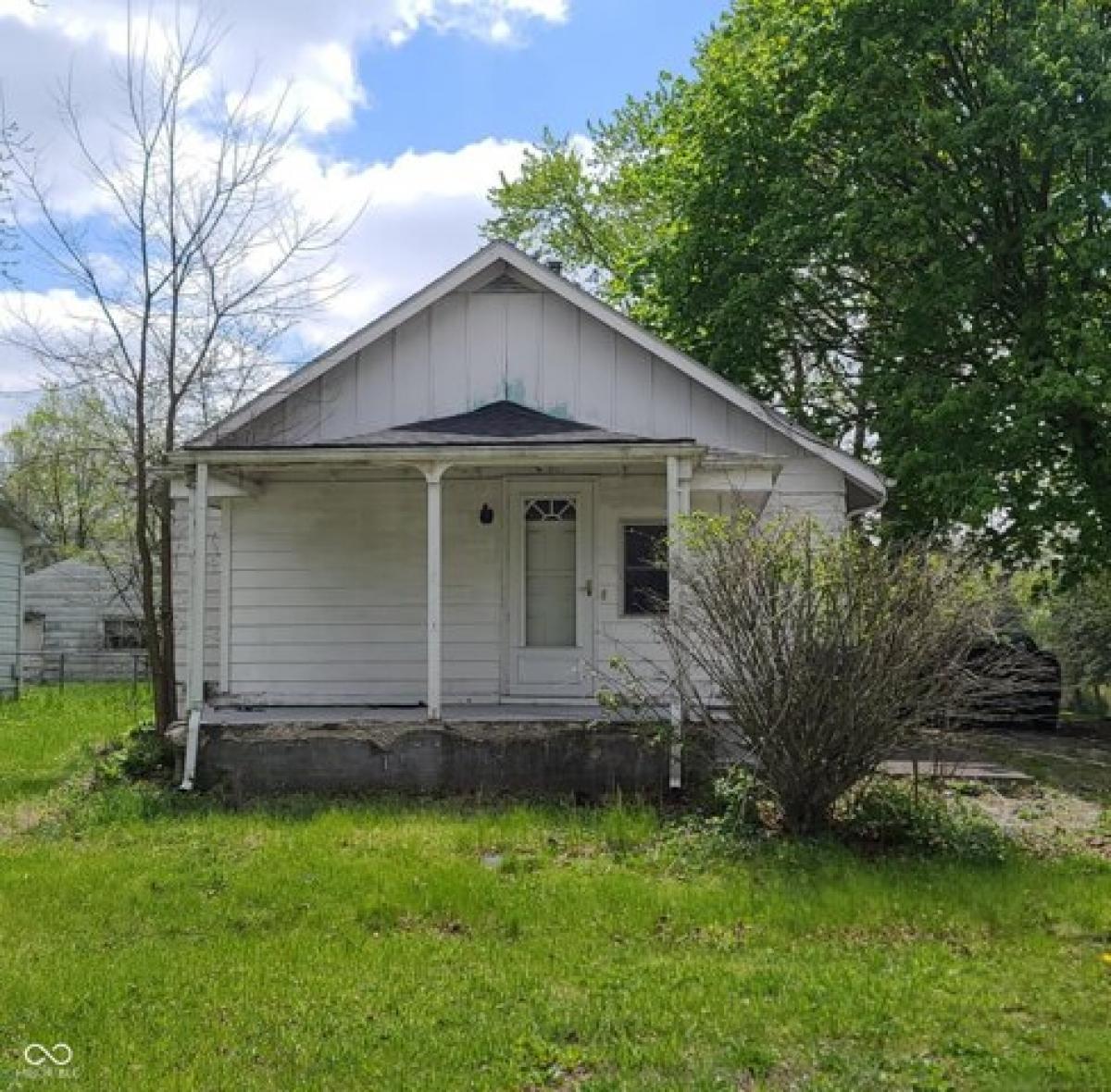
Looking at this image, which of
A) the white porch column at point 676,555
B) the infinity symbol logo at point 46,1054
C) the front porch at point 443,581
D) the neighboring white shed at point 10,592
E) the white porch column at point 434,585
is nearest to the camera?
the infinity symbol logo at point 46,1054

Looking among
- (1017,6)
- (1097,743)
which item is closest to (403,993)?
(1097,743)

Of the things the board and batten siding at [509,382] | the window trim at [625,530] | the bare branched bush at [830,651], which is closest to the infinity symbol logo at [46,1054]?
the bare branched bush at [830,651]

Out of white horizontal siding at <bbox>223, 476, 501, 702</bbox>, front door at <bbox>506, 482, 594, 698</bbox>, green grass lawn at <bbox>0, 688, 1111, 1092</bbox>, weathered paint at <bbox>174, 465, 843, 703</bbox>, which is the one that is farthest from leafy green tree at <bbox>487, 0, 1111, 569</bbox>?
green grass lawn at <bbox>0, 688, 1111, 1092</bbox>

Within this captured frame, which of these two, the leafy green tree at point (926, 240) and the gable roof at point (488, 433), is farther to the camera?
the leafy green tree at point (926, 240)

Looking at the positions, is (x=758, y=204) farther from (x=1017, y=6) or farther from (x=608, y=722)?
(x=608, y=722)

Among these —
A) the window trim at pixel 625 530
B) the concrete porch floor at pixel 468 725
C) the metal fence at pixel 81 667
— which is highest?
the window trim at pixel 625 530

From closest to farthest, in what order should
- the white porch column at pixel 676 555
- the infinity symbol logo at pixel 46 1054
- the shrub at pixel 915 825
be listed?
the infinity symbol logo at pixel 46 1054
the shrub at pixel 915 825
the white porch column at pixel 676 555

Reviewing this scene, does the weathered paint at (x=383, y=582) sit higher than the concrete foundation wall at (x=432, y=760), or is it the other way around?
the weathered paint at (x=383, y=582)

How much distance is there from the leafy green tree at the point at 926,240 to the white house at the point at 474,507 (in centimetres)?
367

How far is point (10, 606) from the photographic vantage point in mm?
21688

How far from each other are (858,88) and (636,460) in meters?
7.68

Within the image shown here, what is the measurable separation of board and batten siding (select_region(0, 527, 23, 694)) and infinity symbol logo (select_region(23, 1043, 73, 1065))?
60.3ft

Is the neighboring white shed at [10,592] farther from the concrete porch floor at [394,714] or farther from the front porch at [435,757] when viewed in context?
the front porch at [435,757]

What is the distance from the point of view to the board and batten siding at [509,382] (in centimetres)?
1140
